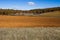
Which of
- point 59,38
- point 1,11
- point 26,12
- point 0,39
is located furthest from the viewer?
point 1,11

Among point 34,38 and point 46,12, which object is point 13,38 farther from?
point 46,12

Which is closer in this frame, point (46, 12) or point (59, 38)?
point (59, 38)

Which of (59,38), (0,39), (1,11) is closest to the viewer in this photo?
(0,39)

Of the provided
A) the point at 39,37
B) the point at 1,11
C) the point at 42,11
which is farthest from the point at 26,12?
the point at 39,37

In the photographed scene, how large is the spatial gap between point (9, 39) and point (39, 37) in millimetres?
1172

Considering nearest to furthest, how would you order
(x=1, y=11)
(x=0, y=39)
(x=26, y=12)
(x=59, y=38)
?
(x=0, y=39)
(x=59, y=38)
(x=26, y=12)
(x=1, y=11)

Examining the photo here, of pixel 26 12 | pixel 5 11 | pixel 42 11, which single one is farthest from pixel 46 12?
pixel 5 11

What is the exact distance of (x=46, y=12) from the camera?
18.0 m

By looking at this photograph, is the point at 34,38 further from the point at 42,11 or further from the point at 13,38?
the point at 42,11

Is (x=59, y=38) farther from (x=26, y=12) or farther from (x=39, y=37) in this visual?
(x=26, y=12)

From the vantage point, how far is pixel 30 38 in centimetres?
529

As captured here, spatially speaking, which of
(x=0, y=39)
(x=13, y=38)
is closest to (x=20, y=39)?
(x=13, y=38)

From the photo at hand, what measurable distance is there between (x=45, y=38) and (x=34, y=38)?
0.42 meters

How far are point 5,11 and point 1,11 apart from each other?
0.59m
